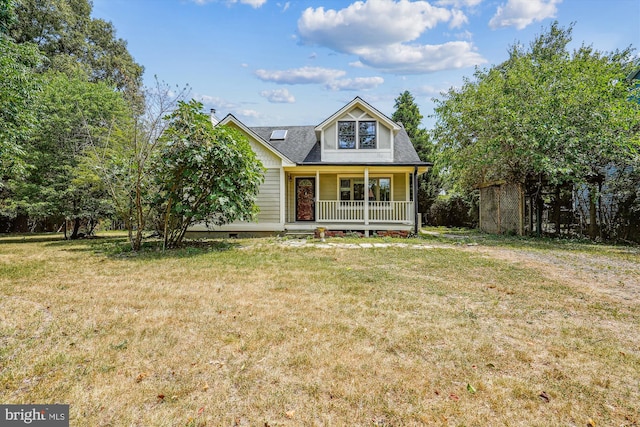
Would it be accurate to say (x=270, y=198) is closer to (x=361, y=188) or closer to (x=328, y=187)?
(x=328, y=187)

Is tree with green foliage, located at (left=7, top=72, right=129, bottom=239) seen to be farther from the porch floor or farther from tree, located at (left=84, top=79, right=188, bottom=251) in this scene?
the porch floor

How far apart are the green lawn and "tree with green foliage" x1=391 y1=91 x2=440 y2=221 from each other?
50.6ft

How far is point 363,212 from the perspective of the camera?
536 inches

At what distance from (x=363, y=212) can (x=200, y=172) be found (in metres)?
7.13

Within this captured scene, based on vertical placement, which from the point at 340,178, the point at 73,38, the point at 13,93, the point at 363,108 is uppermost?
the point at 73,38

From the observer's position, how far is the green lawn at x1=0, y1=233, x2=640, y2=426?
85.0 inches

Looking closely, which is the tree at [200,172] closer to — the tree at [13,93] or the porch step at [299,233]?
the porch step at [299,233]

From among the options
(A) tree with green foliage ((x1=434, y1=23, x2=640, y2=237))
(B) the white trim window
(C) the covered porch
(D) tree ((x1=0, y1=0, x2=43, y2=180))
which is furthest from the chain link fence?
(D) tree ((x1=0, y1=0, x2=43, y2=180))

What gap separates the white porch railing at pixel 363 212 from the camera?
13.5m

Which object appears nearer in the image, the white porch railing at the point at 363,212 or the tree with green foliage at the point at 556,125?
the tree with green foliage at the point at 556,125

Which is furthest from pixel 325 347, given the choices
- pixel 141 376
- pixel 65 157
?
pixel 65 157

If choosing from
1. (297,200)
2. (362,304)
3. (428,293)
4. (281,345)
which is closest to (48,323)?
(281,345)

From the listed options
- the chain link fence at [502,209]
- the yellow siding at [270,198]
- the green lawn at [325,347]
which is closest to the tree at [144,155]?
the green lawn at [325,347]

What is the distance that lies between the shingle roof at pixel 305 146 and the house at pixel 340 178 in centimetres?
5
